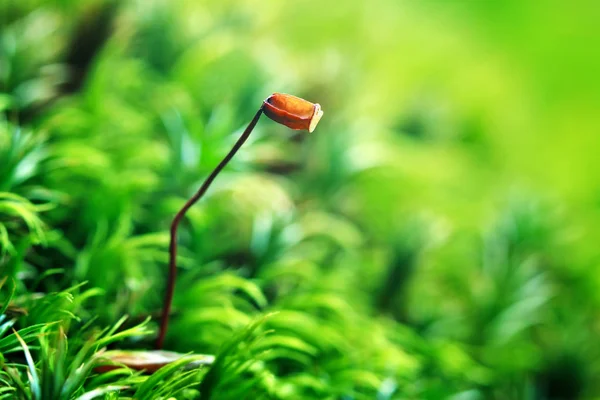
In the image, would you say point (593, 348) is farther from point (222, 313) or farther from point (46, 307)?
point (46, 307)

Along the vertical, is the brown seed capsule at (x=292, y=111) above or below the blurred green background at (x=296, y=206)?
above

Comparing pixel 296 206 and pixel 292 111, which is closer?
pixel 292 111

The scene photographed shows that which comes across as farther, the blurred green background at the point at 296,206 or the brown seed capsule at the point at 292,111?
the blurred green background at the point at 296,206

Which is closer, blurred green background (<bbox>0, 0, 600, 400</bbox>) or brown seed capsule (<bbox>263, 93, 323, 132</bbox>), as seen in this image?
brown seed capsule (<bbox>263, 93, 323, 132</bbox>)

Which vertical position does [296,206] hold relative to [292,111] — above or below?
below

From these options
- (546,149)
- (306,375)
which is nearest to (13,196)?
(306,375)
